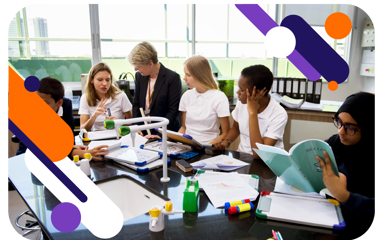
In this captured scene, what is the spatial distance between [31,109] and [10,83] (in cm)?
9

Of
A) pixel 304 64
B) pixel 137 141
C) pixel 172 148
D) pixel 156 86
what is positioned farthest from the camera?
pixel 304 64

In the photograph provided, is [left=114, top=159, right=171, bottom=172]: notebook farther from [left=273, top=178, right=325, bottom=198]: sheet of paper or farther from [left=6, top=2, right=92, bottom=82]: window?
[left=6, top=2, right=92, bottom=82]: window

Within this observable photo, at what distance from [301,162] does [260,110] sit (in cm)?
85

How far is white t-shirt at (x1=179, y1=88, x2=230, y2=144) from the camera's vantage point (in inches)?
87.0

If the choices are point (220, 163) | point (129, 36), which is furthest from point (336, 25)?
point (129, 36)

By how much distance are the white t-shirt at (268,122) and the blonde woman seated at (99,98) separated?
1237 mm

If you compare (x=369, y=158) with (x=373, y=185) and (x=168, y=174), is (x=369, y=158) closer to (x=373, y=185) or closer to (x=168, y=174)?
(x=373, y=185)

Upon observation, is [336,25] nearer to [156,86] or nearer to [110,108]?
[156,86]

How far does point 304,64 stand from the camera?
9.90 ft

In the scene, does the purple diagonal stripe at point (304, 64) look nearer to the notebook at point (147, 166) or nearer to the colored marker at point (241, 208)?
the notebook at point (147, 166)

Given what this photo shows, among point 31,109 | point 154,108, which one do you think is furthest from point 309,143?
point 154,108

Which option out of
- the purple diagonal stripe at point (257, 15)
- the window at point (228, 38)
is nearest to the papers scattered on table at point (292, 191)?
the purple diagonal stripe at point (257, 15)

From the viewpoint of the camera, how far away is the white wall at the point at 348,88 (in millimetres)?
3938

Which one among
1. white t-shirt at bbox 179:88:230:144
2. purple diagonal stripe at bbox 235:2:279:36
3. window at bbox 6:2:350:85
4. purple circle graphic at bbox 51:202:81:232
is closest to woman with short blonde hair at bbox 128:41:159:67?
white t-shirt at bbox 179:88:230:144
